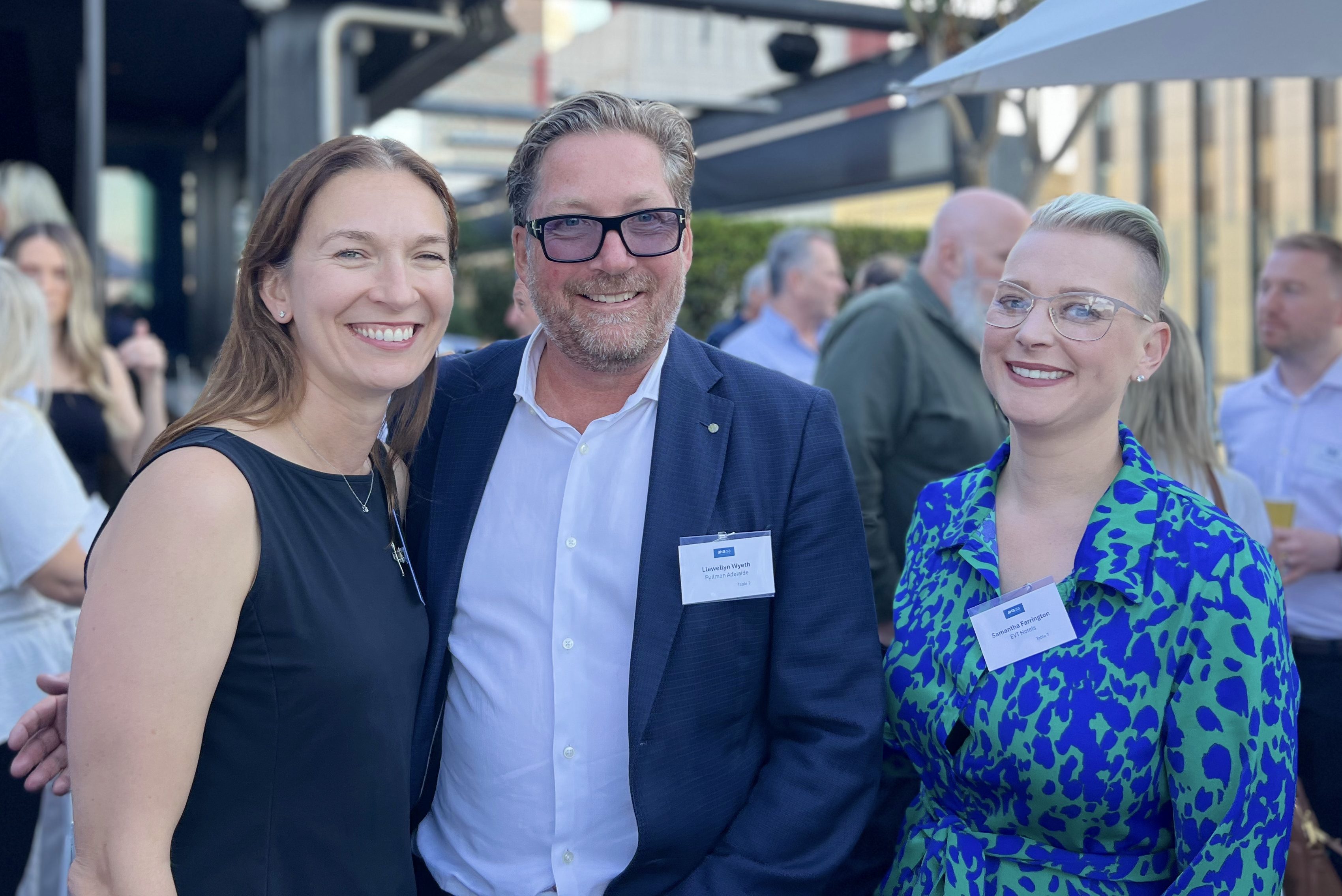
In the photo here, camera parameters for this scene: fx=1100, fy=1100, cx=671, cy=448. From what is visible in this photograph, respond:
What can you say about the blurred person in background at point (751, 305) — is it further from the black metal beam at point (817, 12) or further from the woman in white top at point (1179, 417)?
the woman in white top at point (1179, 417)

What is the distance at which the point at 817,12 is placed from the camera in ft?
26.3

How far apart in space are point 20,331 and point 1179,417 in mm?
2945

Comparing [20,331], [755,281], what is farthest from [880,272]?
[20,331]

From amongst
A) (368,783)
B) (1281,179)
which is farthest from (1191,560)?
(1281,179)

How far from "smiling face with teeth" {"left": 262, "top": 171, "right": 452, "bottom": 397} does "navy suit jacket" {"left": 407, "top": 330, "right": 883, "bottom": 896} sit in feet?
1.10

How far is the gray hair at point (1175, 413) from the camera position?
255 centimetres

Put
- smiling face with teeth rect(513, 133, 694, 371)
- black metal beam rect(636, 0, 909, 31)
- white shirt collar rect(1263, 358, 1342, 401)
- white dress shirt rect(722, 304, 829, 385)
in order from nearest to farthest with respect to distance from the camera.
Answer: smiling face with teeth rect(513, 133, 694, 371) < white shirt collar rect(1263, 358, 1342, 401) < white dress shirt rect(722, 304, 829, 385) < black metal beam rect(636, 0, 909, 31)

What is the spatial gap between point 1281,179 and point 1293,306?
19.7m

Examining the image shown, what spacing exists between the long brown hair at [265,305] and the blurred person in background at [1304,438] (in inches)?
101

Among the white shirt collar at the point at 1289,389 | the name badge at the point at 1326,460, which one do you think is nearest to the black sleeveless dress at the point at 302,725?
the name badge at the point at 1326,460

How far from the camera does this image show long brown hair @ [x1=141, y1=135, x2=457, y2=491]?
1716mm

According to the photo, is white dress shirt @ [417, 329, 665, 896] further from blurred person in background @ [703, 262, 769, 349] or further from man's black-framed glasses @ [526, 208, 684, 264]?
blurred person in background @ [703, 262, 769, 349]

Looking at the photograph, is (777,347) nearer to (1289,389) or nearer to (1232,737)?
(1289,389)

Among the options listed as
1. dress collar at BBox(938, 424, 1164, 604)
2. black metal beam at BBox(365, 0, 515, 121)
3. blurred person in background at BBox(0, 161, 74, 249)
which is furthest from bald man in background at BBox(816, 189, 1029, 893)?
black metal beam at BBox(365, 0, 515, 121)
